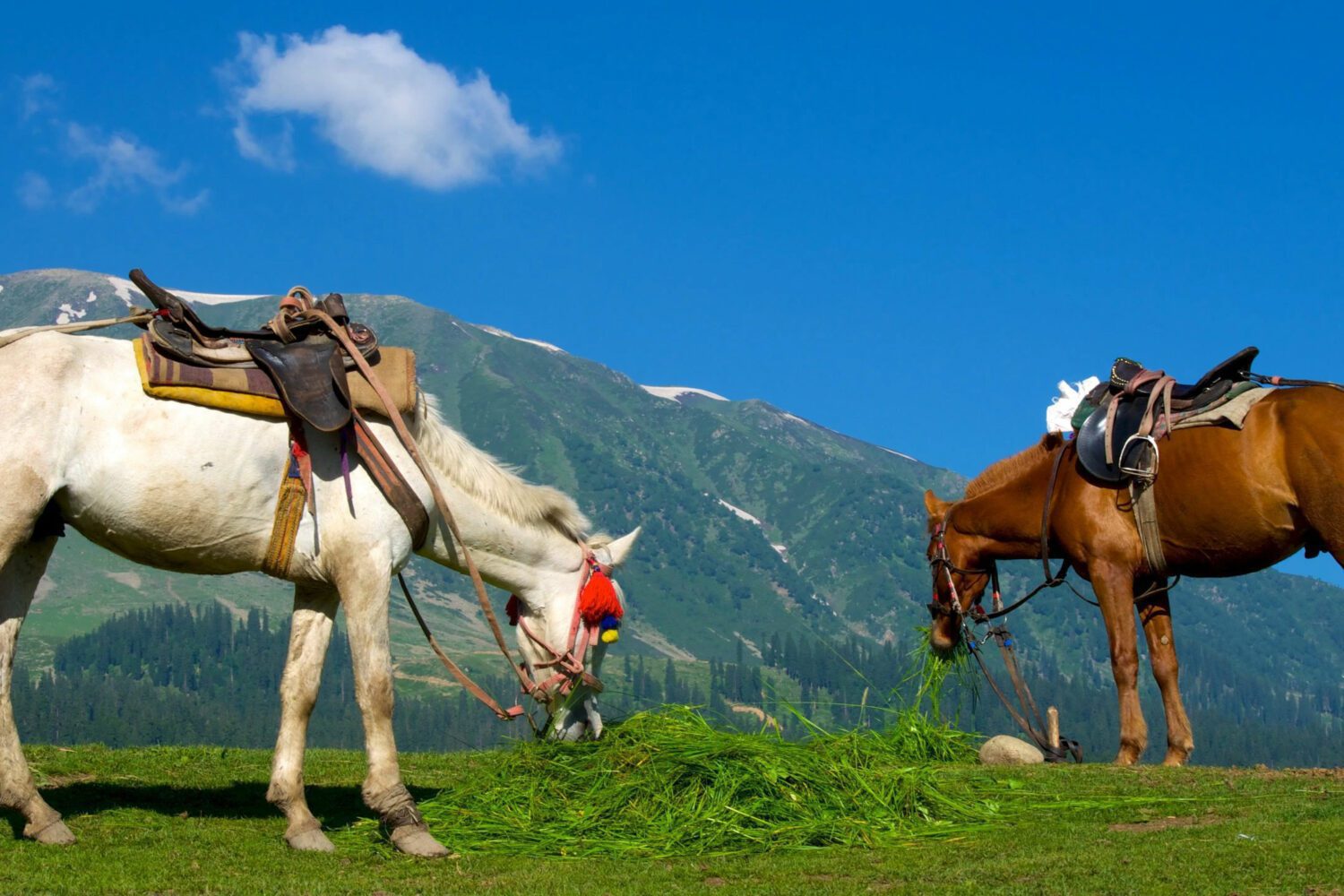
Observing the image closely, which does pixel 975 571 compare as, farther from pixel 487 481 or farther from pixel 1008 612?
pixel 487 481

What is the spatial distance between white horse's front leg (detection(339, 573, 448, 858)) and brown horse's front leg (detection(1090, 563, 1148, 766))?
25.6 ft

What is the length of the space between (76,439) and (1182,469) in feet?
33.1

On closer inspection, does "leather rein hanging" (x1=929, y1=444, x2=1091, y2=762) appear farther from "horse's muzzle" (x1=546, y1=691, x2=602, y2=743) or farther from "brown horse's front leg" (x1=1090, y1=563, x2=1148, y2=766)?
"horse's muzzle" (x1=546, y1=691, x2=602, y2=743)

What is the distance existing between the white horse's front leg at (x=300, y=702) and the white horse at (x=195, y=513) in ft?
0.04

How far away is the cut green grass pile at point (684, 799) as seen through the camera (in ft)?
29.9

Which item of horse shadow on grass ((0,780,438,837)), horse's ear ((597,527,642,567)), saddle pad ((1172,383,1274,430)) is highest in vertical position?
saddle pad ((1172,383,1274,430))

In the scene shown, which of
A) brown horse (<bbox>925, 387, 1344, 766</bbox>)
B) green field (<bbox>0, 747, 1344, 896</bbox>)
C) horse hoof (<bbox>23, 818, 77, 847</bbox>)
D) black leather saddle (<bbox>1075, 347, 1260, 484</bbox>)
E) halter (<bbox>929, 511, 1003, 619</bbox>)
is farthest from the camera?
halter (<bbox>929, 511, 1003, 619</bbox>)

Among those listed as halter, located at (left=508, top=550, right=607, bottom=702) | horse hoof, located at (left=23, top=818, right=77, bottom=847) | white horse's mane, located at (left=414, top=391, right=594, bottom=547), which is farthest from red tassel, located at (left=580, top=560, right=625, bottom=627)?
horse hoof, located at (left=23, top=818, right=77, bottom=847)

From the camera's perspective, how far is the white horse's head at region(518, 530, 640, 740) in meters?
10.4

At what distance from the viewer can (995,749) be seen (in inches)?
540

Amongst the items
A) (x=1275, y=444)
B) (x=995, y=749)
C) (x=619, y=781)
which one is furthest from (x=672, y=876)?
(x=1275, y=444)

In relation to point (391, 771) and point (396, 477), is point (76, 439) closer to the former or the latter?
point (396, 477)

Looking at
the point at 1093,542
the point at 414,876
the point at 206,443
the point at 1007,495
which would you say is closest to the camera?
the point at 414,876

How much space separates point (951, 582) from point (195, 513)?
30.1ft
